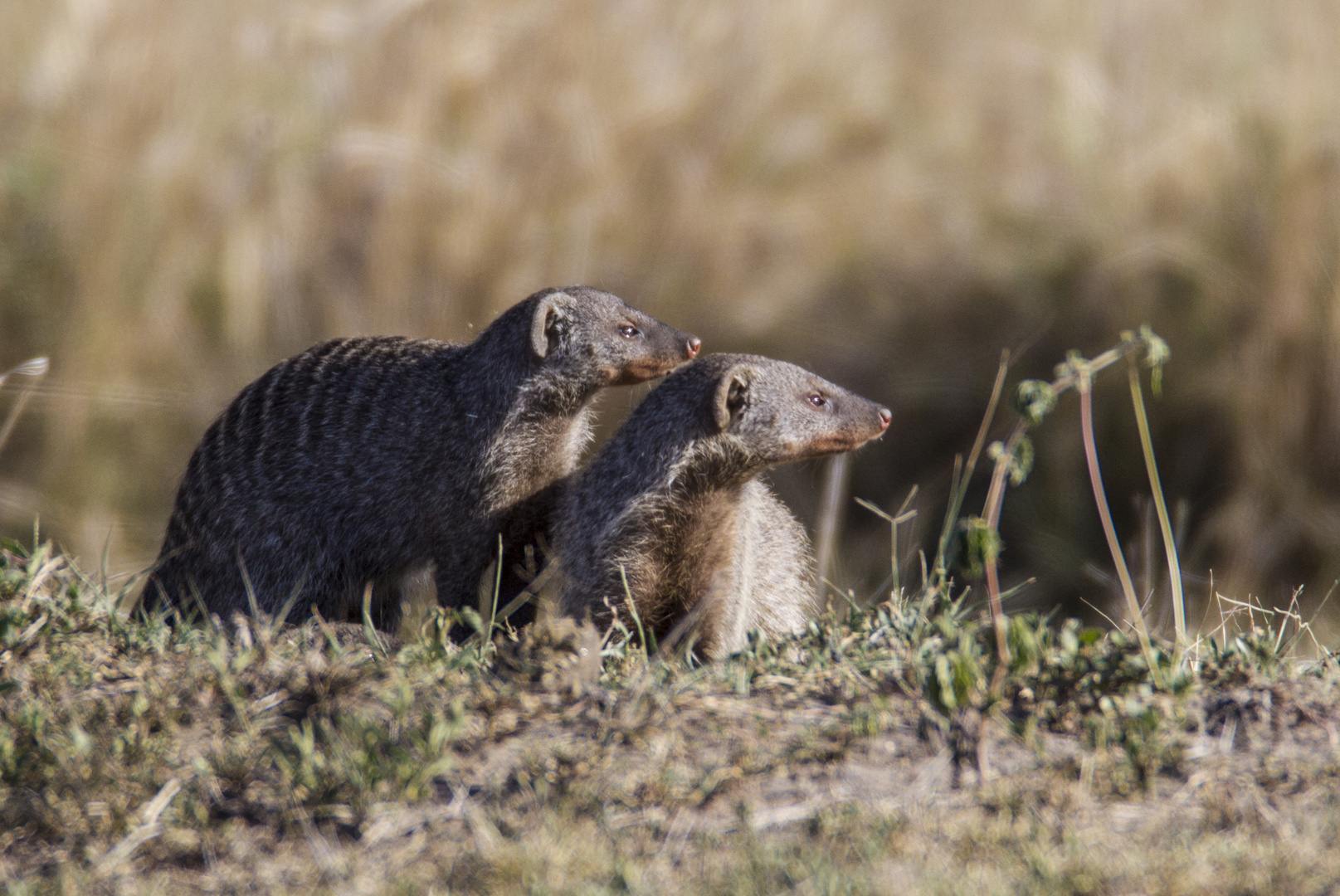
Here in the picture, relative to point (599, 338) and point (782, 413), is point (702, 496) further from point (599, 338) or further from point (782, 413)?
point (599, 338)

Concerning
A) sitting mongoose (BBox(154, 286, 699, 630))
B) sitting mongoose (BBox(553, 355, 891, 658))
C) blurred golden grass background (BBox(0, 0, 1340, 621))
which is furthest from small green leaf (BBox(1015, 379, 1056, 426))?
blurred golden grass background (BBox(0, 0, 1340, 621))

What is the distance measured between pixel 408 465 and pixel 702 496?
0.90m

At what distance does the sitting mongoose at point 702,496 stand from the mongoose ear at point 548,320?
40 centimetres

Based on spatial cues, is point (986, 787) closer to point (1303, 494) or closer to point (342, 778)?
point (342, 778)

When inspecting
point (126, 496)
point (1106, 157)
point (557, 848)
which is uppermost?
point (1106, 157)

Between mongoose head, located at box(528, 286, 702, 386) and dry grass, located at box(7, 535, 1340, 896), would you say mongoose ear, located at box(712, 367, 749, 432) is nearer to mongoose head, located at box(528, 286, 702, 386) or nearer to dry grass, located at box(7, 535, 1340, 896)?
mongoose head, located at box(528, 286, 702, 386)

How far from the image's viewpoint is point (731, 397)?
323 cm

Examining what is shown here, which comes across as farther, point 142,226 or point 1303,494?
point 142,226

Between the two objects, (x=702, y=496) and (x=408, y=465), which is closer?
(x=702, y=496)

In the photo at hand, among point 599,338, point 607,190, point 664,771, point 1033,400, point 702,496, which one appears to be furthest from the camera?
point 607,190

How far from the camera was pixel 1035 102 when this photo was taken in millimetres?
5809

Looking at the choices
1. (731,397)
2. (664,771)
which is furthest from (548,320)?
(664,771)

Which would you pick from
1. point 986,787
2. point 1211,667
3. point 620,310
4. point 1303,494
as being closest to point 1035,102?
point 1303,494

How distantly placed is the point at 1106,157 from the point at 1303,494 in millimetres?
1571
